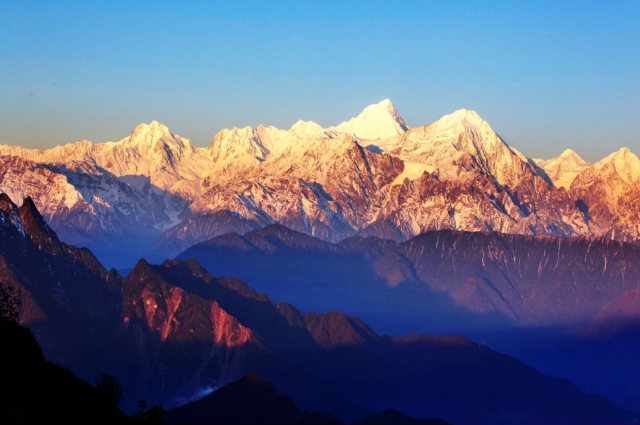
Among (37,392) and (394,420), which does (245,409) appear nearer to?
(394,420)

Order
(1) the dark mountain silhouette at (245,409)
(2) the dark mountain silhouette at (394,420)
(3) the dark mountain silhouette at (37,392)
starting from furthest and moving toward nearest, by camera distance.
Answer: (2) the dark mountain silhouette at (394,420) < (1) the dark mountain silhouette at (245,409) < (3) the dark mountain silhouette at (37,392)

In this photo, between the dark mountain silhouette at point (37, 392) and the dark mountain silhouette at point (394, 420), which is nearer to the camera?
the dark mountain silhouette at point (37, 392)

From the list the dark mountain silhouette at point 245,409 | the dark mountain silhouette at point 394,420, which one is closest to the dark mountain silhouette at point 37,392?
the dark mountain silhouette at point 245,409

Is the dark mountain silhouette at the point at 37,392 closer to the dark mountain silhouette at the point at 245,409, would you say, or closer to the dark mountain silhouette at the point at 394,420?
the dark mountain silhouette at the point at 245,409

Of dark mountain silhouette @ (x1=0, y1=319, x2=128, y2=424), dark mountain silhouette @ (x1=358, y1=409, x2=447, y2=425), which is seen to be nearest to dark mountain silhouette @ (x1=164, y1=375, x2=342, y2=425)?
dark mountain silhouette @ (x1=358, y1=409, x2=447, y2=425)

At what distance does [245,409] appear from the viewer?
153750 mm

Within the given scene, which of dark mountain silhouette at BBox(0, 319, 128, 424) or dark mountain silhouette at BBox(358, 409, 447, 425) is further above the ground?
dark mountain silhouette at BBox(358, 409, 447, 425)

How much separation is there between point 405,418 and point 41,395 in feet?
256

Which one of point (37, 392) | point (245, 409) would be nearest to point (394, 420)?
point (245, 409)

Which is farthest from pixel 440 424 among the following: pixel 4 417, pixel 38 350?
pixel 4 417

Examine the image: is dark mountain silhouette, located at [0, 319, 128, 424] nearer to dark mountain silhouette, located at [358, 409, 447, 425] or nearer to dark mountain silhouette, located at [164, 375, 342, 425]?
dark mountain silhouette, located at [164, 375, 342, 425]

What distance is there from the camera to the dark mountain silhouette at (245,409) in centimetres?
14950

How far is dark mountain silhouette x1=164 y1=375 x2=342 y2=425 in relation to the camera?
14950 cm

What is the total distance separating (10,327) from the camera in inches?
4104
